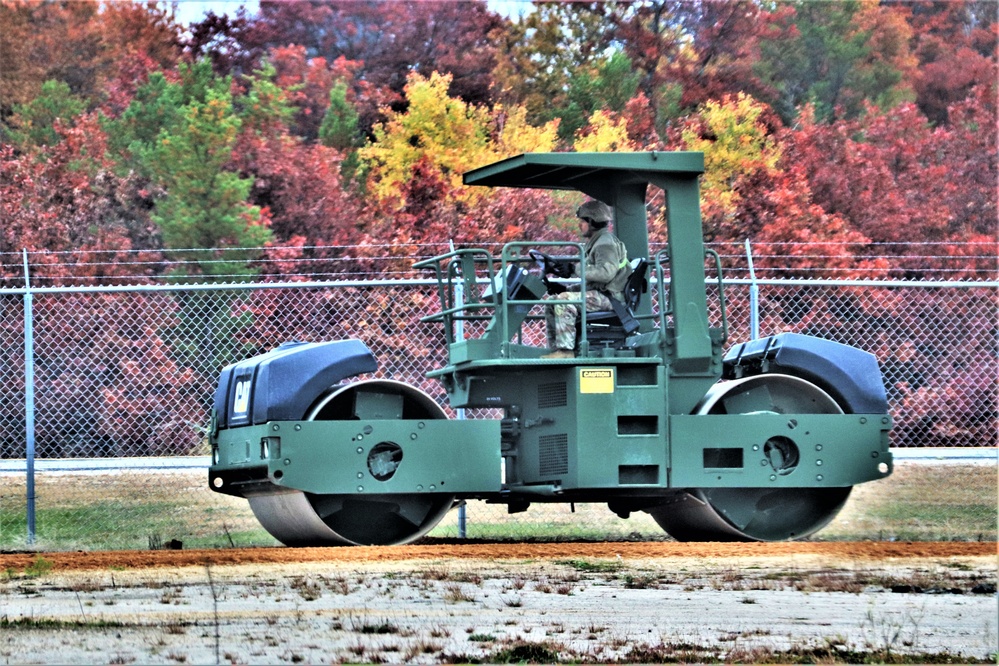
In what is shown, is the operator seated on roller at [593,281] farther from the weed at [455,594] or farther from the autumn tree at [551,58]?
the autumn tree at [551,58]

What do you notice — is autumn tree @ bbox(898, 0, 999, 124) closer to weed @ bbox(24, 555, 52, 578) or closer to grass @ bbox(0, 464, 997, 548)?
grass @ bbox(0, 464, 997, 548)

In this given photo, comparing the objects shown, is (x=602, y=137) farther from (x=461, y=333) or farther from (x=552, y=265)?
(x=552, y=265)

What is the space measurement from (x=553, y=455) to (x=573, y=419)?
361 millimetres

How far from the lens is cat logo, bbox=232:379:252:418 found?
1151 centimetres

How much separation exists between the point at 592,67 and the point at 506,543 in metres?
19.8

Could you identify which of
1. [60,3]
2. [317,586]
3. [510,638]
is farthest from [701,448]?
[60,3]

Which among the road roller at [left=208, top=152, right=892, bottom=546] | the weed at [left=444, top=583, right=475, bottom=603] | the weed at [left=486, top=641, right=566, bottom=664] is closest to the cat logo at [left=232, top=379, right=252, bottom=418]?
the road roller at [left=208, top=152, right=892, bottom=546]

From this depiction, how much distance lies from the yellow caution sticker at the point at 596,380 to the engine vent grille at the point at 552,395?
0.20 metres

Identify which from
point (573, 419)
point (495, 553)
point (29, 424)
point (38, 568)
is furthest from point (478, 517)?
point (38, 568)

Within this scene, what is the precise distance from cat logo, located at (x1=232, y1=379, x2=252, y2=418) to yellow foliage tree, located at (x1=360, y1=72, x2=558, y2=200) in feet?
51.2

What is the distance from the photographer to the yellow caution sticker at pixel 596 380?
36.7ft

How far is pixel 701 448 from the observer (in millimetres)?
11414

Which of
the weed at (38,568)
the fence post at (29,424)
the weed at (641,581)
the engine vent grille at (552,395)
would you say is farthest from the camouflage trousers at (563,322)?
the fence post at (29,424)

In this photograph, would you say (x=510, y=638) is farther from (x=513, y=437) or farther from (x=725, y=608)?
(x=513, y=437)
